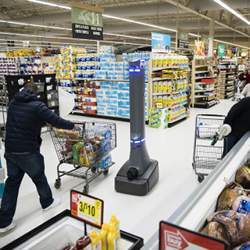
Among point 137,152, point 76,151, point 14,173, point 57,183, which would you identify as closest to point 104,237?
point 14,173

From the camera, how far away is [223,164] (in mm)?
1962

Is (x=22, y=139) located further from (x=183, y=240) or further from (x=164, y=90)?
(x=164, y=90)

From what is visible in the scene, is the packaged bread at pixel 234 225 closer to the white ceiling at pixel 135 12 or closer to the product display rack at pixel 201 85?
the white ceiling at pixel 135 12

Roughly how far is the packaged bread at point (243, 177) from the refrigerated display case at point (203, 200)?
1.2 inches

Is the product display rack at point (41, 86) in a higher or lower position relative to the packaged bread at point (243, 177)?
higher

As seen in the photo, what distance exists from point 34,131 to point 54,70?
829cm

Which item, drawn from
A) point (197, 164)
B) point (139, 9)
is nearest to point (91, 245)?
point (197, 164)

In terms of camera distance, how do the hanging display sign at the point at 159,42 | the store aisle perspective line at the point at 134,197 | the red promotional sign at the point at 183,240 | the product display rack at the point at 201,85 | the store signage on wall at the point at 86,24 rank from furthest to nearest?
the product display rack at the point at 201,85, the hanging display sign at the point at 159,42, the store signage on wall at the point at 86,24, the store aisle perspective line at the point at 134,197, the red promotional sign at the point at 183,240

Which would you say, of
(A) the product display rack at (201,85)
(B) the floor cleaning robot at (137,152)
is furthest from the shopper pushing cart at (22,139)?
(A) the product display rack at (201,85)

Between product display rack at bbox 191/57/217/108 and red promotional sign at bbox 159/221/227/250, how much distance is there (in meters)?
10.9

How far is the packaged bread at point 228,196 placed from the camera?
1.51 m

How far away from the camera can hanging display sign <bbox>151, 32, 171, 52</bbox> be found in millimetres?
8500

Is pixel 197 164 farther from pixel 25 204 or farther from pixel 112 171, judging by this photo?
pixel 25 204

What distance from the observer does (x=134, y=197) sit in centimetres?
394
